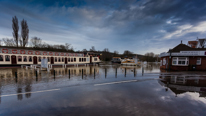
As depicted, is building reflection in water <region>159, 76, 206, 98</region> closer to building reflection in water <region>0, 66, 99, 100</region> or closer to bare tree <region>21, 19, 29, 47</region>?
building reflection in water <region>0, 66, 99, 100</region>

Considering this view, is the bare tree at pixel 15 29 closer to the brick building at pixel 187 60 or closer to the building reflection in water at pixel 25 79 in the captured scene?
the building reflection in water at pixel 25 79

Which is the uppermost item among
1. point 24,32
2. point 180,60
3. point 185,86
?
point 24,32

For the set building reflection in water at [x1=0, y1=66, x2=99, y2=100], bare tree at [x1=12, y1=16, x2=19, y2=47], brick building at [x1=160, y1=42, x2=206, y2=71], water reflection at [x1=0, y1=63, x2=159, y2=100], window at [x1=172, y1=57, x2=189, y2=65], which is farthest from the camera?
bare tree at [x1=12, y1=16, x2=19, y2=47]

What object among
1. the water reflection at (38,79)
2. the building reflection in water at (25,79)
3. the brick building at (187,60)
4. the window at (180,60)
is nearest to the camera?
the building reflection in water at (25,79)

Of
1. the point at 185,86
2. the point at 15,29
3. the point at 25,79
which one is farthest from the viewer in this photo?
the point at 15,29

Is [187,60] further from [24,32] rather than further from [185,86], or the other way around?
[24,32]

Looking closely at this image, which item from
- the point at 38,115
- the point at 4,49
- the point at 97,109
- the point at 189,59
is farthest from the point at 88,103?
the point at 4,49

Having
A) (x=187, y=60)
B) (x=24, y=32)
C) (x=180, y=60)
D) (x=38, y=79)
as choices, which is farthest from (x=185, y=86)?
(x=24, y=32)

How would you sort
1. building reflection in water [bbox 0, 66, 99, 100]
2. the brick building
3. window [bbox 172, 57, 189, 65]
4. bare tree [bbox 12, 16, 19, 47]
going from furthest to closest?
bare tree [bbox 12, 16, 19, 47] → window [bbox 172, 57, 189, 65] → the brick building → building reflection in water [bbox 0, 66, 99, 100]

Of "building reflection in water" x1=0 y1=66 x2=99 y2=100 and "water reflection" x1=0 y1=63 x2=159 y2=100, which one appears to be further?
"water reflection" x1=0 y1=63 x2=159 y2=100

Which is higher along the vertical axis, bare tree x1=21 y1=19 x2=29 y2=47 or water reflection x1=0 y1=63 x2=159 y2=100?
bare tree x1=21 y1=19 x2=29 y2=47

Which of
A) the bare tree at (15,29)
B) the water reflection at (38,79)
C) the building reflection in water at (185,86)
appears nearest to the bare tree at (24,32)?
the bare tree at (15,29)

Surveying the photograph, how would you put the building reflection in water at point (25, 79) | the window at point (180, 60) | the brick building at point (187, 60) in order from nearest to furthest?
the building reflection in water at point (25, 79), the brick building at point (187, 60), the window at point (180, 60)

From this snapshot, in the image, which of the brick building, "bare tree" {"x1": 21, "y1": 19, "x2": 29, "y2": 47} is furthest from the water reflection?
"bare tree" {"x1": 21, "y1": 19, "x2": 29, "y2": 47}
